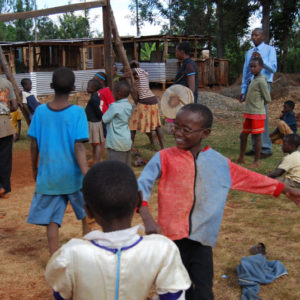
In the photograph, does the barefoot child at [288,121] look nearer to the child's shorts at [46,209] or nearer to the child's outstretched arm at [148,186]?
the child's shorts at [46,209]

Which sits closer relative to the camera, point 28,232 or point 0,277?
point 0,277

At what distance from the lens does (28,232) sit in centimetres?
433

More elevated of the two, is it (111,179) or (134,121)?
(111,179)

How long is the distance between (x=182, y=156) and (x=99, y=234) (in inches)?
37.6

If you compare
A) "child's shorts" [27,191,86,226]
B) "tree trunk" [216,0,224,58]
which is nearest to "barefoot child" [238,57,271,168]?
"child's shorts" [27,191,86,226]

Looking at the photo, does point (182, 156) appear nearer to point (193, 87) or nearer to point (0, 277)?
point (0, 277)

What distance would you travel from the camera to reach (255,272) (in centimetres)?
315

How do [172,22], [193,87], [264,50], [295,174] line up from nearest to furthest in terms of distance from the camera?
[295,174], [193,87], [264,50], [172,22]

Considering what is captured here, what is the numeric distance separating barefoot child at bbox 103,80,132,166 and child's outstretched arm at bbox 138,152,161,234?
10.5ft

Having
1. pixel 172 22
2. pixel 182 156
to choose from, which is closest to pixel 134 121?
pixel 182 156

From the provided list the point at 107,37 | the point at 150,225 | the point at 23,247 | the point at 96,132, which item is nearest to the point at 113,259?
the point at 150,225

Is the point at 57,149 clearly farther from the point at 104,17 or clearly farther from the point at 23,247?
the point at 104,17

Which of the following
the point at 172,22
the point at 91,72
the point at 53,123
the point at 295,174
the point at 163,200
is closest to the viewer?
the point at 163,200

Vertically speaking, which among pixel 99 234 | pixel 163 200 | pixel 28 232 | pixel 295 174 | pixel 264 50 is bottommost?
pixel 28 232
